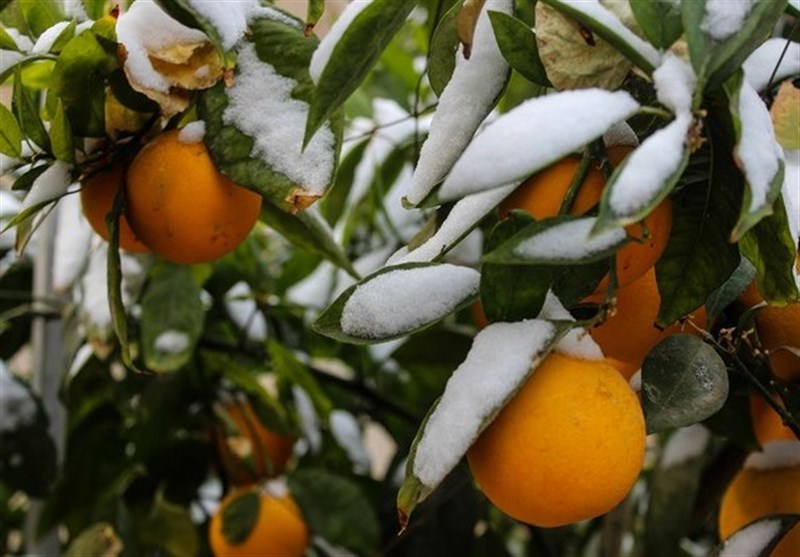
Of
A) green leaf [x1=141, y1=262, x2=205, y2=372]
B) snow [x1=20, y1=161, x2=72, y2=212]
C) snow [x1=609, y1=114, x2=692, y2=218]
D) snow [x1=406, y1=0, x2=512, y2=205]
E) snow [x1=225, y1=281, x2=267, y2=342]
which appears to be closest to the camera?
snow [x1=609, y1=114, x2=692, y2=218]

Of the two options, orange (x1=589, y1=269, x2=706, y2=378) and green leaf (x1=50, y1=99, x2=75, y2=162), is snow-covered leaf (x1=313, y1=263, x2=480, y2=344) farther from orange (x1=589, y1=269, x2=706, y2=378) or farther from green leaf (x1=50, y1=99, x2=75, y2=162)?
green leaf (x1=50, y1=99, x2=75, y2=162)

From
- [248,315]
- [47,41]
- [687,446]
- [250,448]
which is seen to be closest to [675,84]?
[47,41]

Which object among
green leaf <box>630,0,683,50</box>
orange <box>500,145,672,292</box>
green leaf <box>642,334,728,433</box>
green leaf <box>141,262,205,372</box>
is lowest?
green leaf <box>141,262,205,372</box>

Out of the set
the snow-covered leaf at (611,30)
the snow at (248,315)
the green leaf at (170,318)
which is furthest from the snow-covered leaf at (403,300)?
the snow at (248,315)

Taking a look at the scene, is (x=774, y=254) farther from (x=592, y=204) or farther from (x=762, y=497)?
(x=762, y=497)

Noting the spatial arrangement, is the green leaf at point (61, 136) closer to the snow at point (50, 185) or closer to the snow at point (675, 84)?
the snow at point (50, 185)

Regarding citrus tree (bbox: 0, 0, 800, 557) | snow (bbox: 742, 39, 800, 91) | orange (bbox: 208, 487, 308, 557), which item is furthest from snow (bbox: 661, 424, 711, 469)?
snow (bbox: 742, 39, 800, 91)

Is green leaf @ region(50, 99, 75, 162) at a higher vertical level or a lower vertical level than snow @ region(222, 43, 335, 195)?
lower

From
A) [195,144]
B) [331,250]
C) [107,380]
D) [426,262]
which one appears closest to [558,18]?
[426,262]
